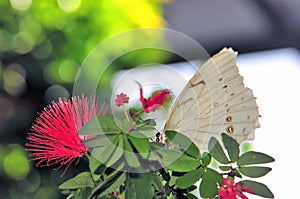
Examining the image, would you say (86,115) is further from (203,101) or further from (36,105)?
(36,105)

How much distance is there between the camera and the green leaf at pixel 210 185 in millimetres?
528

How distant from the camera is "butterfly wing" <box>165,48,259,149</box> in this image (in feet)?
1.70

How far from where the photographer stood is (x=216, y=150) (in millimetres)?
536

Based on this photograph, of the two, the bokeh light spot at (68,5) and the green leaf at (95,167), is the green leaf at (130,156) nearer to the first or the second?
the green leaf at (95,167)

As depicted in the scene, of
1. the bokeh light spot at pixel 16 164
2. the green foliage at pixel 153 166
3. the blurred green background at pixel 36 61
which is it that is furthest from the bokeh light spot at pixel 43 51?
the green foliage at pixel 153 166

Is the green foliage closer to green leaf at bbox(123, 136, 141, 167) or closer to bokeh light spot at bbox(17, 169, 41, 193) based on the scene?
green leaf at bbox(123, 136, 141, 167)

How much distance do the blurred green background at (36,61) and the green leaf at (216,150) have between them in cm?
97

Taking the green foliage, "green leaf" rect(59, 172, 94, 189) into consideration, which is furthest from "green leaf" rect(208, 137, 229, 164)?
"green leaf" rect(59, 172, 94, 189)

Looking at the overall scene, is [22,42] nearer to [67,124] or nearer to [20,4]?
[20,4]

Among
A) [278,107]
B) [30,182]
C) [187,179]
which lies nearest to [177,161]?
[187,179]

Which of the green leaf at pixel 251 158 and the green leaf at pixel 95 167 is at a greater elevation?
the green leaf at pixel 251 158

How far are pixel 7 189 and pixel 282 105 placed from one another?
1.29 metres

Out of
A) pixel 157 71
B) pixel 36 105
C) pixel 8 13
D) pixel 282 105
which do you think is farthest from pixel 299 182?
pixel 157 71

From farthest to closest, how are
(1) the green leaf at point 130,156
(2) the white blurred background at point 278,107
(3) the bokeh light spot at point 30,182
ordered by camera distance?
(2) the white blurred background at point 278,107 < (3) the bokeh light spot at point 30,182 < (1) the green leaf at point 130,156
